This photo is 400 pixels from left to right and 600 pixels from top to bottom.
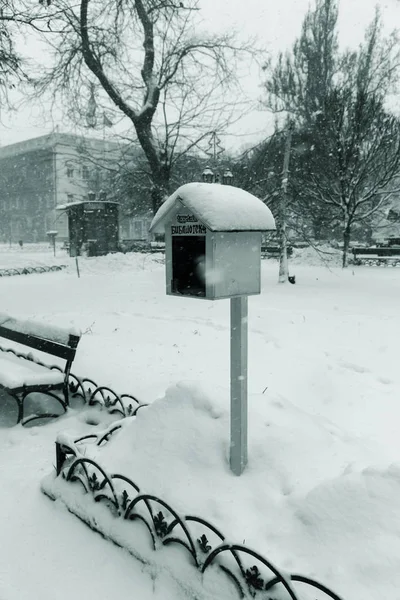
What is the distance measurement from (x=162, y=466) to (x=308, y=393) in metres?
Answer: 2.74

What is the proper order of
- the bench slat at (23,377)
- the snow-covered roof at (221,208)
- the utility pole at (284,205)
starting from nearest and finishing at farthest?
the snow-covered roof at (221,208) < the bench slat at (23,377) < the utility pole at (284,205)

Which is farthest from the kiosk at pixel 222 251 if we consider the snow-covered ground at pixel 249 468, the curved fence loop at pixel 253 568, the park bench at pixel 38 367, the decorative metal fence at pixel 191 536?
the park bench at pixel 38 367

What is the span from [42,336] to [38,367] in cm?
53

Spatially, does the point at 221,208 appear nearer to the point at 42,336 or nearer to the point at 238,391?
the point at 238,391

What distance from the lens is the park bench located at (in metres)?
4.47

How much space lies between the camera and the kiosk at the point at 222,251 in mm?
2686

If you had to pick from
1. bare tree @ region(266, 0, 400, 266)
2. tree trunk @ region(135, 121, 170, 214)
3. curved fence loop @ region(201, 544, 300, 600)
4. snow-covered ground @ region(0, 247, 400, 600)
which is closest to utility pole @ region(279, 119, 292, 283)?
bare tree @ region(266, 0, 400, 266)

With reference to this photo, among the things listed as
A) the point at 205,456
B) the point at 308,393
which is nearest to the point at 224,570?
the point at 205,456

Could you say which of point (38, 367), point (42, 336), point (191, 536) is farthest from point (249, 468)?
point (38, 367)

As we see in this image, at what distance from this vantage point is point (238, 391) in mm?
2938

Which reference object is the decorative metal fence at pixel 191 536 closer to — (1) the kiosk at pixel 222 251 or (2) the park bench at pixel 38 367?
(1) the kiosk at pixel 222 251

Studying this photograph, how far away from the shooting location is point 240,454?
9.57ft

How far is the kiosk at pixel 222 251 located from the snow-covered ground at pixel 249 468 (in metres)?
0.28

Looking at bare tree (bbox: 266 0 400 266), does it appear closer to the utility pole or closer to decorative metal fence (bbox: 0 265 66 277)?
the utility pole
